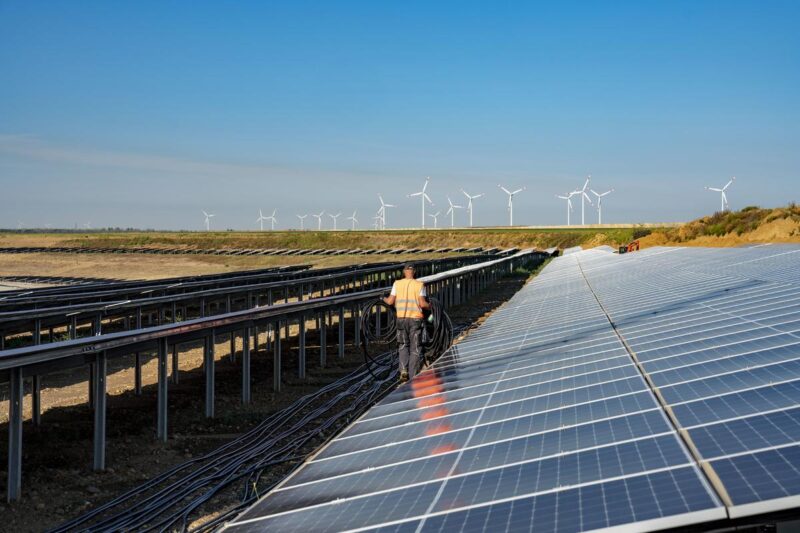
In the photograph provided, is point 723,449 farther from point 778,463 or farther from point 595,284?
point 595,284

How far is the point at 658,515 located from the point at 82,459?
992cm

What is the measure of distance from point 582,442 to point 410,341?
928cm

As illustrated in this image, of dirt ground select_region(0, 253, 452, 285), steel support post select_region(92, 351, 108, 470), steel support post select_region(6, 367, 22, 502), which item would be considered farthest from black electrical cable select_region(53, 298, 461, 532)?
dirt ground select_region(0, 253, 452, 285)

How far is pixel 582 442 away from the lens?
6.21m

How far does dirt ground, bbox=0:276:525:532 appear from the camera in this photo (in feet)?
33.5

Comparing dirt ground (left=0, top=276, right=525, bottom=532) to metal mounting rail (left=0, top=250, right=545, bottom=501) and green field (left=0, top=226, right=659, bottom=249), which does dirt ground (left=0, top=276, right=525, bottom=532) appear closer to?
metal mounting rail (left=0, top=250, right=545, bottom=501)

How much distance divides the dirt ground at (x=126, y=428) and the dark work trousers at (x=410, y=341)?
2784mm

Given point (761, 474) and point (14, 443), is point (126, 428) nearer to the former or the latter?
point (14, 443)

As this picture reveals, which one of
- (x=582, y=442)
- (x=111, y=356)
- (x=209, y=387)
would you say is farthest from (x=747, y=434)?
(x=209, y=387)

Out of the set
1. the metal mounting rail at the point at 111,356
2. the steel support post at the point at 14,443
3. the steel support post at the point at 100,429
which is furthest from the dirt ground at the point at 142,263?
the steel support post at the point at 14,443

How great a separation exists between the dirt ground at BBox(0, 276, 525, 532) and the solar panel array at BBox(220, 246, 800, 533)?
131 inches

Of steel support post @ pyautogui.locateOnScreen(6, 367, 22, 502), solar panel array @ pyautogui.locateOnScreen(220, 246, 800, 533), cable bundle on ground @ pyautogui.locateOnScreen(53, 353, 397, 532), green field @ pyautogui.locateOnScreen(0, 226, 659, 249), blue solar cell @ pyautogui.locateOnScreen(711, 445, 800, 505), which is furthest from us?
green field @ pyautogui.locateOnScreen(0, 226, 659, 249)

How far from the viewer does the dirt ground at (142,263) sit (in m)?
83.8

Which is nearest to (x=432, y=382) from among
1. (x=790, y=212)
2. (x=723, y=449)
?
(x=723, y=449)
